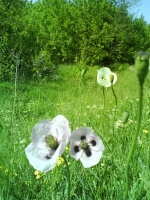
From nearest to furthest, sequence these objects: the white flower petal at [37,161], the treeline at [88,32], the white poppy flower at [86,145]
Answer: the white flower petal at [37,161] < the white poppy flower at [86,145] < the treeline at [88,32]

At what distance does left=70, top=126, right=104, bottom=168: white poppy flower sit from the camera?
3.43ft

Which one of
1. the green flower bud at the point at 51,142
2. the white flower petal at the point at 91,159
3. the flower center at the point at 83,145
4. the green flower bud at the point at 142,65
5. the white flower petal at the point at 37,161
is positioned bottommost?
the white flower petal at the point at 91,159

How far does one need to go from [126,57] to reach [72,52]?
117 inches

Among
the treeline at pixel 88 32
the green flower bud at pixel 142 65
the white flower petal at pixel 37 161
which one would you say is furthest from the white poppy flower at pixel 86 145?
the treeline at pixel 88 32

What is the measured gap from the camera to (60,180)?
192 cm

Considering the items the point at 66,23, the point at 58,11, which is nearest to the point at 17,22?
the point at 66,23

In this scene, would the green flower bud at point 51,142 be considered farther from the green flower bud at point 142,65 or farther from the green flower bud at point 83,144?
the green flower bud at point 142,65

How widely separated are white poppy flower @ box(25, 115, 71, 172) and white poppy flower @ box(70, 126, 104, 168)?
0.08 meters

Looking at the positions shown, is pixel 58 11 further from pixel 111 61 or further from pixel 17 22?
pixel 17 22

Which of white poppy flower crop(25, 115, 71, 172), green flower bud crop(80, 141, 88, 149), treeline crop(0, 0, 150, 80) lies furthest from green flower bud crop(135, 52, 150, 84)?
treeline crop(0, 0, 150, 80)

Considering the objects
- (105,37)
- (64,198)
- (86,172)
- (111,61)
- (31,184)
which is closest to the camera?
(64,198)

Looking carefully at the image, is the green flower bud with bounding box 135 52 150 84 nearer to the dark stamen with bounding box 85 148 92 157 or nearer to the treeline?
the dark stamen with bounding box 85 148 92 157

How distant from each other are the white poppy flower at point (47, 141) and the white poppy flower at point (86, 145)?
8cm

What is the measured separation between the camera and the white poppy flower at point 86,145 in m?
1.04
